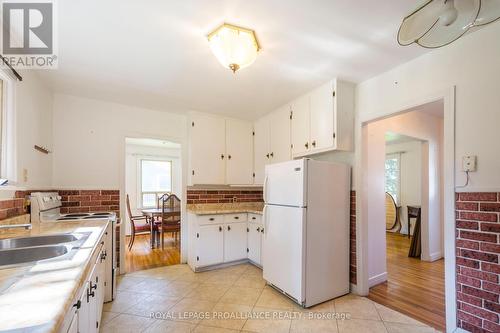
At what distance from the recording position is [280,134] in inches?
131

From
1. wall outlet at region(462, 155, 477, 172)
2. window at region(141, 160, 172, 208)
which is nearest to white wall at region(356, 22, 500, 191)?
wall outlet at region(462, 155, 477, 172)

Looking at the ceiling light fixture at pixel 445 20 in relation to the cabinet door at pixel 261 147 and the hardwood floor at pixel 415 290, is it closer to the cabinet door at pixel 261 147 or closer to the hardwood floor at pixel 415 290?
the hardwood floor at pixel 415 290

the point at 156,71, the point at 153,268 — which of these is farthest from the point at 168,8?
the point at 153,268

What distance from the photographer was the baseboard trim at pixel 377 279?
9.18ft

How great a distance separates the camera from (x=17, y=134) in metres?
1.96

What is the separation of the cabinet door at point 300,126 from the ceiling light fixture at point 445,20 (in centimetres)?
148

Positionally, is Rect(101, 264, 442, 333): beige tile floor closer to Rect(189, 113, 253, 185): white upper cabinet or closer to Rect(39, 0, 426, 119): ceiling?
Rect(189, 113, 253, 185): white upper cabinet

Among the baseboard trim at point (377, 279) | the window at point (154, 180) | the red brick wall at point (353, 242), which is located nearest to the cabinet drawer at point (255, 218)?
the red brick wall at point (353, 242)

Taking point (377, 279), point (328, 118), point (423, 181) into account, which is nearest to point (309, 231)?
point (328, 118)

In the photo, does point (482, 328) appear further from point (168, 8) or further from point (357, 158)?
point (168, 8)

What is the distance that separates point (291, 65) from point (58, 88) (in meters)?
2.64

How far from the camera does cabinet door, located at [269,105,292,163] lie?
3191mm

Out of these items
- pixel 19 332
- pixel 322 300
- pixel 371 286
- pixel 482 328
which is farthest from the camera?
pixel 371 286

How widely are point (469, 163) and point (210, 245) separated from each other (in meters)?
2.88
